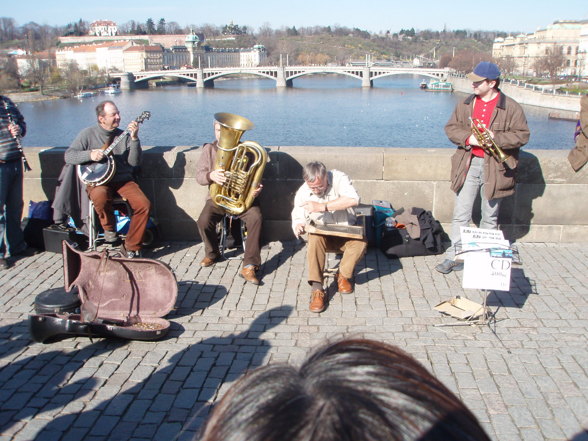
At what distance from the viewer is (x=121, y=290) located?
14.8ft

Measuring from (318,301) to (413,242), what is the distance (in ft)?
4.75

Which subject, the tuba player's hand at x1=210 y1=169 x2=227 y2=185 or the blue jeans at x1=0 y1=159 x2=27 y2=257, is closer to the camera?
the tuba player's hand at x1=210 y1=169 x2=227 y2=185

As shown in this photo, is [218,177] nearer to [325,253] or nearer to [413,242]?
[325,253]

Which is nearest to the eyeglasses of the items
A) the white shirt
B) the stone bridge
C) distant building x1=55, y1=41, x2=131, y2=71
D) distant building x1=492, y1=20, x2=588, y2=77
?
the white shirt

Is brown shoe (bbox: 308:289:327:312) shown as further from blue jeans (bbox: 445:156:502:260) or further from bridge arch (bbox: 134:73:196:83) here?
bridge arch (bbox: 134:73:196:83)

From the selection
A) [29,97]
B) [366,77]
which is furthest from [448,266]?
[366,77]

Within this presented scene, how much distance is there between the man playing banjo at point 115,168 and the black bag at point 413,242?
222 cm

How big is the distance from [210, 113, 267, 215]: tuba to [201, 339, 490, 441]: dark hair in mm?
4594

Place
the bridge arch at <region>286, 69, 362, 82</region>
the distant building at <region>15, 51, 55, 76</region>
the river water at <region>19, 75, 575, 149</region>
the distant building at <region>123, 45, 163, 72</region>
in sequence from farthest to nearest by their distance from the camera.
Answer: the distant building at <region>123, 45, 163, 72</region>
the distant building at <region>15, 51, 55, 76</region>
the bridge arch at <region>286, 69, 362, 82</region>
the river water at <region>19, 75, 575, 149</region>

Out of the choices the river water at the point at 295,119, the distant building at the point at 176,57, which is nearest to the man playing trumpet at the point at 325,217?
the river water at the point at 295,119

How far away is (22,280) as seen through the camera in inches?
209

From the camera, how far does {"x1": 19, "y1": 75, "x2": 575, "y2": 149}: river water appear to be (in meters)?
34.4

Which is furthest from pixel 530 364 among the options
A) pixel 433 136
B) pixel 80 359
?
pixel 433 136

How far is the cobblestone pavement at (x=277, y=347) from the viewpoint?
10.8 ft
